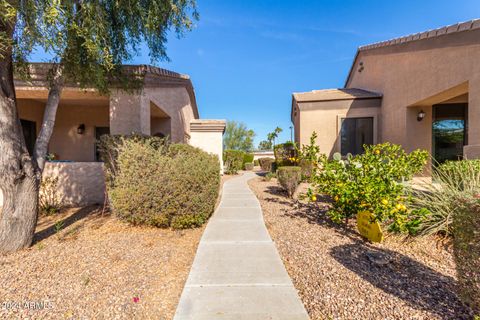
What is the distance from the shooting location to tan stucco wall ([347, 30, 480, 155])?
6012mm

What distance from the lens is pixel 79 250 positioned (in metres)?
3.64

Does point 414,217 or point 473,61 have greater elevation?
point 473,61

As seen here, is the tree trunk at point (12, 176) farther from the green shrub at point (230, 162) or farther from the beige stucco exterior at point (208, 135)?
the green shrub at point (230, 162)

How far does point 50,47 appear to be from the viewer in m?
3.26

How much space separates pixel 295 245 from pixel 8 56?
5.87 meters

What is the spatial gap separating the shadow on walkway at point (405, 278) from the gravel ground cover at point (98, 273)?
249 centimetres

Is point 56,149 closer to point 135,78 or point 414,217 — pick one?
point 135,78

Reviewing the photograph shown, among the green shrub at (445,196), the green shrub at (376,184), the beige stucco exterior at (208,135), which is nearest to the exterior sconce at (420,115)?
the green shrub at (445,196)

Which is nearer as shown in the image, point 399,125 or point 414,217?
point 414,217

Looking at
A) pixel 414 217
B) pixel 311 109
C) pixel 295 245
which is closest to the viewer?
pixel 295 245

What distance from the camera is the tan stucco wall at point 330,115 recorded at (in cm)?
1076

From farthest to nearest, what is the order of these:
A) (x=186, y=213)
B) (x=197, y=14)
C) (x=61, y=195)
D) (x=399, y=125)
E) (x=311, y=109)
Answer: (x=311, y=109)
(x=399, y=125)
(x=61, y=195)
(x=197, y=14)
(x=186, y=213)

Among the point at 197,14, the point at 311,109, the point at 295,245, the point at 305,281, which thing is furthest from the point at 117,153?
the point at 311,109

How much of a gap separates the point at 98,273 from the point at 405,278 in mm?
4159
